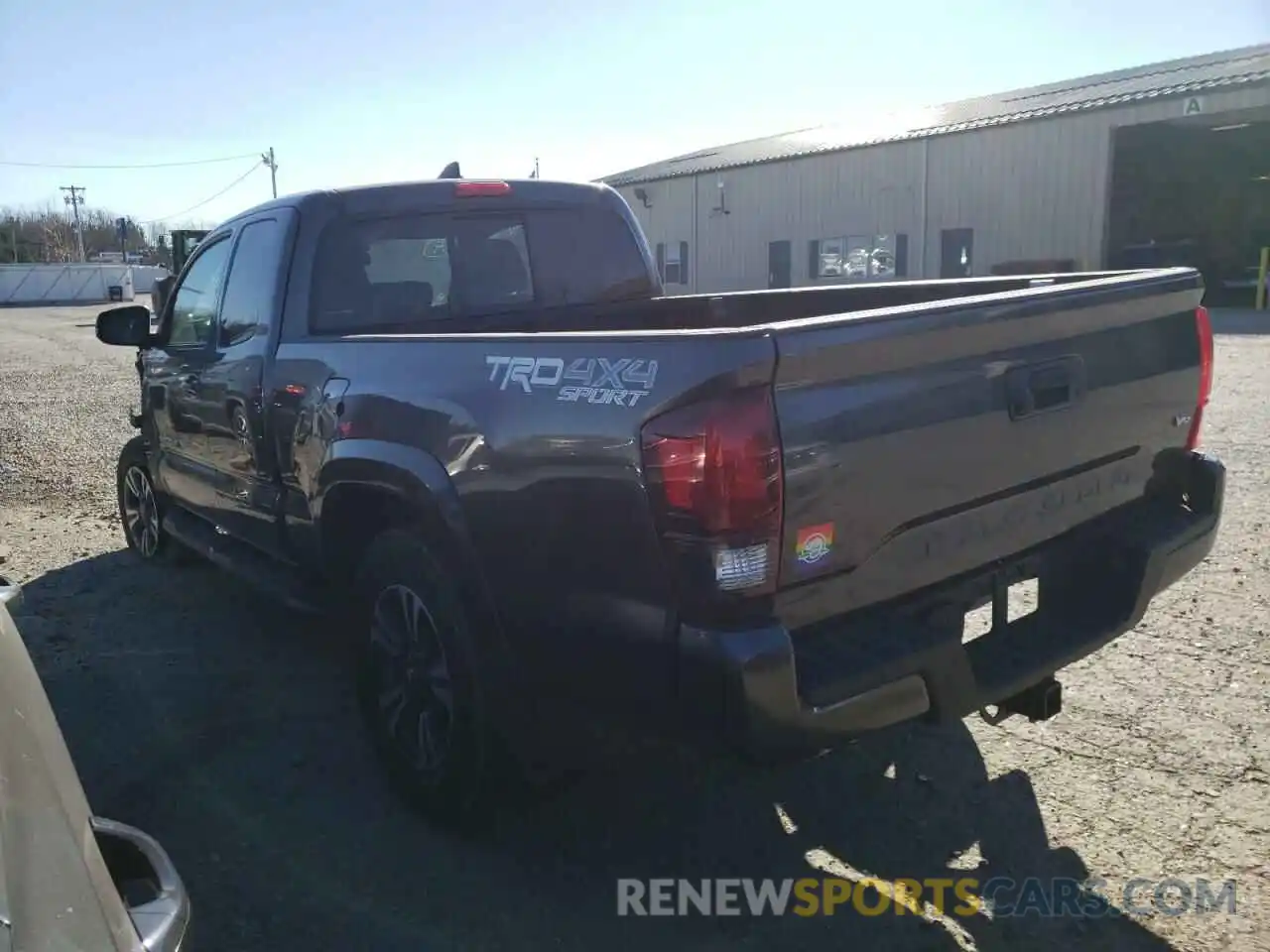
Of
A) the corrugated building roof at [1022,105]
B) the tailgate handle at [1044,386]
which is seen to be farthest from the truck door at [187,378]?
the corrugated building roof at [1022,105]

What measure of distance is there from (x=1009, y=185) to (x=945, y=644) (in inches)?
1037

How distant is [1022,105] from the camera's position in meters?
28.2

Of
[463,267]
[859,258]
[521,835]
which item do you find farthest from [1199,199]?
[521,835]

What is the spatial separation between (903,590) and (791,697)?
0.51 m

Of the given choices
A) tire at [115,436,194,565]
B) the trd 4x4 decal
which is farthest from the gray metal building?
the trd 4x4 decal

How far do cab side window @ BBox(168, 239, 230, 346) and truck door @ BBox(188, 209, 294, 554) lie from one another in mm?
173

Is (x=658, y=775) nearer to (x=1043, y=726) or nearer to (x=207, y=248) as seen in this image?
(x=1043, y=726)

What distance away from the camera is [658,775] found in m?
3.72

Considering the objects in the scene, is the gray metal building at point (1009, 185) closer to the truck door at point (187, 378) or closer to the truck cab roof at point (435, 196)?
the truck cab roof at point (435, 196)

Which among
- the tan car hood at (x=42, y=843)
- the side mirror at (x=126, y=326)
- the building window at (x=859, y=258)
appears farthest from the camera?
the building window at (x=859, y=258)

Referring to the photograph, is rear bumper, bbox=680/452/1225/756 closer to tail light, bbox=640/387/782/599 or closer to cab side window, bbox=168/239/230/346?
tail light, bbox=640/387/782/599

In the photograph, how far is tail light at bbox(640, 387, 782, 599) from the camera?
7.60 feet

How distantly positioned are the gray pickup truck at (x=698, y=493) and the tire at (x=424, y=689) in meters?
0.01

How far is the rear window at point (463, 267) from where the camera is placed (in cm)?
423
